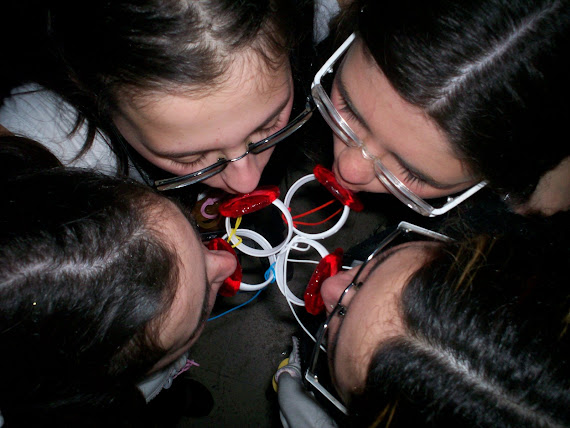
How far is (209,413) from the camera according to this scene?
215cm

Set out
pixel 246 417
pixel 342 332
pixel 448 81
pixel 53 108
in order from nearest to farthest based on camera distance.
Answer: pixel 448 81 → pixel 342 332 → pixel 53 108 → pixel 246 417

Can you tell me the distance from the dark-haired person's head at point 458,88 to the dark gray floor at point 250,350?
1225mm

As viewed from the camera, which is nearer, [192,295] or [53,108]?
[192,295]

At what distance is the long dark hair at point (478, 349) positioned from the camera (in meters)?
0.77

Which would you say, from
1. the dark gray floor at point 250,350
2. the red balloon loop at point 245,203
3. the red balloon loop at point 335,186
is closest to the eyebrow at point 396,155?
the red balloon loop at point 335,186

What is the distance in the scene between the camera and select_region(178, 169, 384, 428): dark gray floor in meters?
2.16

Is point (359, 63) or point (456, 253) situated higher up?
point (359, 63)

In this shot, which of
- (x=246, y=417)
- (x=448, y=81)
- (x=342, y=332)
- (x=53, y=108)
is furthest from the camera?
(x=246, y=417)

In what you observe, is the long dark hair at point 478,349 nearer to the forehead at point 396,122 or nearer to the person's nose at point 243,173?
the forehead at point 396,122

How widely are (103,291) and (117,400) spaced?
1.45 feet

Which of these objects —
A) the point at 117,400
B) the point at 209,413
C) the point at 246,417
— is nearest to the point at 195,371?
the point at 209,413

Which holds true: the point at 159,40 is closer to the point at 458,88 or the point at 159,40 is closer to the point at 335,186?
the point at 458,88

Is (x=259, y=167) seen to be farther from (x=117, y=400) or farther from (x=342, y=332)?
(x=117, y=400)

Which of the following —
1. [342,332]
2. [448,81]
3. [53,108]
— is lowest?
[342,332]
